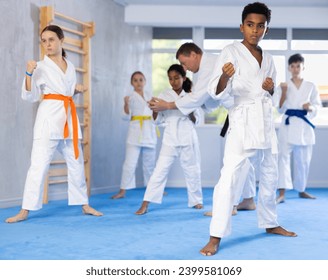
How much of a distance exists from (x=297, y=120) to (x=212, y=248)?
3075mm

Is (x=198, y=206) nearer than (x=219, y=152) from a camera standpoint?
Yes

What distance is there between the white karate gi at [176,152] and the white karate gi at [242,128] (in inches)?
50.4

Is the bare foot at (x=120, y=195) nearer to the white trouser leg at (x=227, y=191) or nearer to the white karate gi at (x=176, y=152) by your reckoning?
the white karate gi at (x=176, y=152)

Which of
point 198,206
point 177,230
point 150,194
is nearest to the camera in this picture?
point 177,230

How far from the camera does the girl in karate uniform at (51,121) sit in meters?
3.62

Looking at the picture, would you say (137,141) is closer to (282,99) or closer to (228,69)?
(282,99)

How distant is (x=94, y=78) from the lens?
5.89 m

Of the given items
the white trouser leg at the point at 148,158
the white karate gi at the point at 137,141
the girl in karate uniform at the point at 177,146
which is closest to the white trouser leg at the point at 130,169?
the white karate gi at the point at 137,141

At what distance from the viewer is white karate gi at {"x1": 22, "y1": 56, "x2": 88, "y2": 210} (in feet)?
11.9

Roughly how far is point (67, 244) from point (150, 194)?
52.8 inches

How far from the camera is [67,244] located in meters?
2.82

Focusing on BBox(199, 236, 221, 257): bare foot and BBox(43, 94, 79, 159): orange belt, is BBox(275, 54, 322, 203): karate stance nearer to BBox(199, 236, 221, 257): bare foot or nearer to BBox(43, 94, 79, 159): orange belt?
BBox(43, 94, 79, 159): orange belt

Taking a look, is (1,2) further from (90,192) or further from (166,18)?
(166,18)
